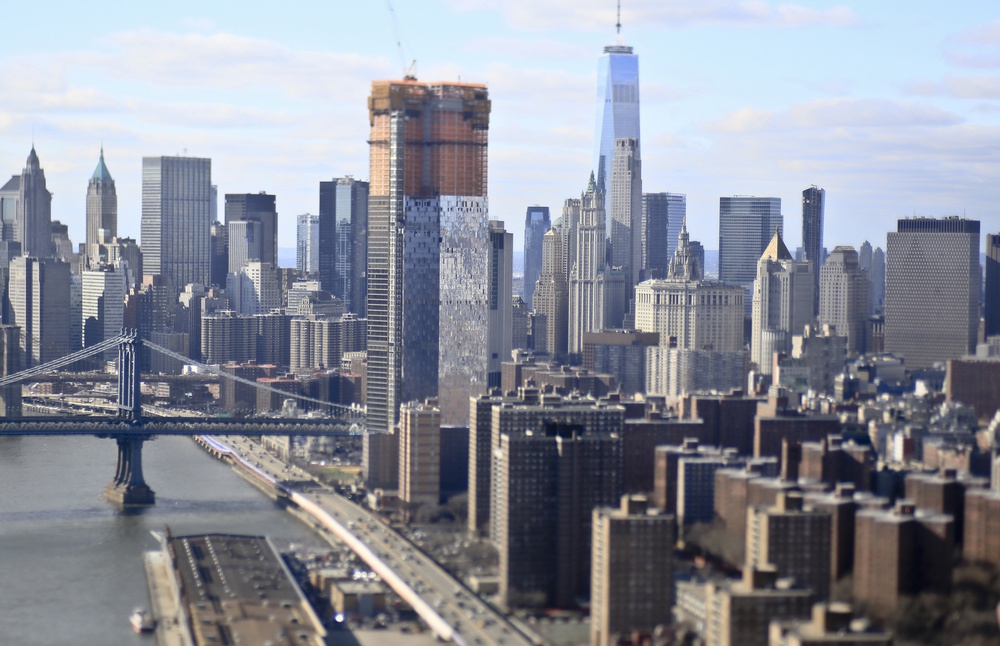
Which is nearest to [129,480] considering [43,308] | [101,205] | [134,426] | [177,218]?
[134,426]

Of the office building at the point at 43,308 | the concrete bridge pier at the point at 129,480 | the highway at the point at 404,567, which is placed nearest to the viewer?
the highway at the point at 404,567

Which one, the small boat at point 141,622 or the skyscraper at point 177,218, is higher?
the skyscraper at point 177,218

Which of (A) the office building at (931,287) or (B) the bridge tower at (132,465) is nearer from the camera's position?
(B) the bridge tower at (132,465)

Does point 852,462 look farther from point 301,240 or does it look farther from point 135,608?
point 301,240

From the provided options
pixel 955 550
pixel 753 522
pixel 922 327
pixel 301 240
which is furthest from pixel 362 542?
pixel 301 240

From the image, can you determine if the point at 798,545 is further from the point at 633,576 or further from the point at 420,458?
the point at 420,458

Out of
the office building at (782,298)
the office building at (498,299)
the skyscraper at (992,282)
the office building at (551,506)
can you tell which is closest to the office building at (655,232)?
the office building at (782,298)

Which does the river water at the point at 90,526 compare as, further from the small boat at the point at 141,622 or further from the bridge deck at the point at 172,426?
the bridge deck at the point at 172,426

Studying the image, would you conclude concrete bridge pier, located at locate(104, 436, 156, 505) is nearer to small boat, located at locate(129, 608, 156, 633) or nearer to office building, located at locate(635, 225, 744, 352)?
small boat, located at locate(129, 608, 156, 633)
